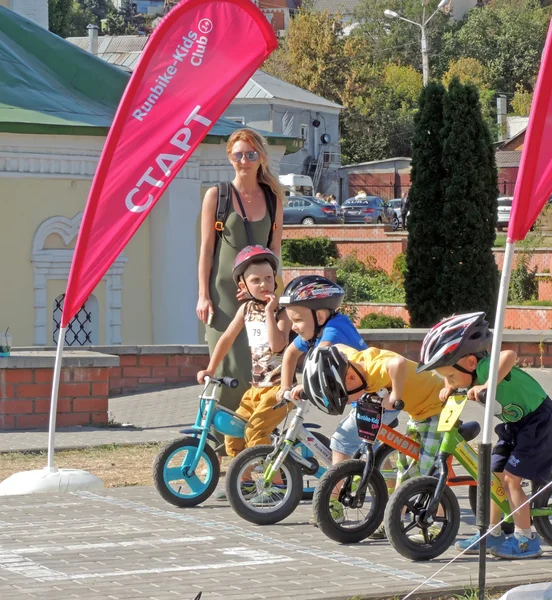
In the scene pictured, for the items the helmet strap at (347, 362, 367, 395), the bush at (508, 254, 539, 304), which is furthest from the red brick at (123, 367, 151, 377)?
the bush at (508, 254, 539, 304)

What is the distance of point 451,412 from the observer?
618cm

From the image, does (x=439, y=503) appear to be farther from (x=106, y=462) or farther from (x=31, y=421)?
(x=31, y=421)

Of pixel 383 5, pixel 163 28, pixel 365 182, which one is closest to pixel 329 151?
pixel 365 182

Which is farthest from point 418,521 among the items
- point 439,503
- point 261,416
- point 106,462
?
point 106,462

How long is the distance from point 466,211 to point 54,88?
25.0 ft

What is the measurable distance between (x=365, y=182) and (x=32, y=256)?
53.2m

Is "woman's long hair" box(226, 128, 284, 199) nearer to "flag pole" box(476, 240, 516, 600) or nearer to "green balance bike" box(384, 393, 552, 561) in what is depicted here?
"green balance bike" box(384, 393, 552, 561)

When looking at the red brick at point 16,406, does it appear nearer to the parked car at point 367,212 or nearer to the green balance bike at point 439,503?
the green balance bike at point 439,503

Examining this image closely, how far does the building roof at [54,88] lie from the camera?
53.2ft

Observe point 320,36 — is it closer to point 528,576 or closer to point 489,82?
point 489,82

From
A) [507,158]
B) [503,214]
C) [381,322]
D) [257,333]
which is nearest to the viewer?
[257,333]

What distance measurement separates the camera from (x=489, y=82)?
90.1m

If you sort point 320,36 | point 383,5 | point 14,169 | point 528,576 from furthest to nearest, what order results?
point 383,5 → point 320,36 → point 14,169 → point 528,576

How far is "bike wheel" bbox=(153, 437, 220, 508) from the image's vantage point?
7.36 metres
